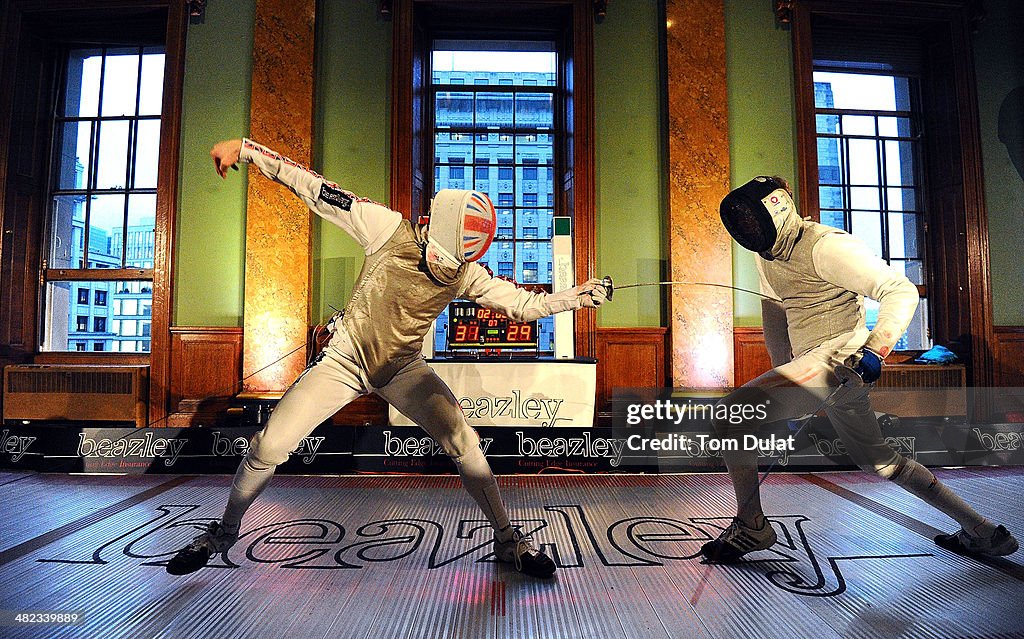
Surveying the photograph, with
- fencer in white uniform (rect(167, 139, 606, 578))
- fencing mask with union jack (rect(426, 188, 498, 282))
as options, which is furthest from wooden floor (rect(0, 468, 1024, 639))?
fencing mask with union jack (rect(426, 188, 498, 282))

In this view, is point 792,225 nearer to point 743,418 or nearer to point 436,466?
point 743,418

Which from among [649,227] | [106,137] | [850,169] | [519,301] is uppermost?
[106,137]

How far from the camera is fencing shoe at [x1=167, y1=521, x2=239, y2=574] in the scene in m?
1.66

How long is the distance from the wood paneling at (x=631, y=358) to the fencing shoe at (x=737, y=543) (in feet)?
8.09

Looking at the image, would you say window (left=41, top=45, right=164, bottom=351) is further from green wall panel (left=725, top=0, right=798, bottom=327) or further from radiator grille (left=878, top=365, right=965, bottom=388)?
radiator grille (left=878, top=365, right=965, bottom=388)

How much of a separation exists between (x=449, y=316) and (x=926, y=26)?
180 inches

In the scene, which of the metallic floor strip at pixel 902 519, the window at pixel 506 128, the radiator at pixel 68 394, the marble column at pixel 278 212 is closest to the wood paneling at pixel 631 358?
the window at pixel 506 128

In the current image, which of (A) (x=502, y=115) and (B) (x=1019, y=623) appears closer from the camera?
(B) (x=1019, y=623)

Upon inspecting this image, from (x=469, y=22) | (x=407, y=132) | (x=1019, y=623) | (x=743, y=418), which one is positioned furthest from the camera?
(x=469, y=22)

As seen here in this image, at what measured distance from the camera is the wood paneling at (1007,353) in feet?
14.1

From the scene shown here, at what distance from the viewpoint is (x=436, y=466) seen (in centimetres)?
325

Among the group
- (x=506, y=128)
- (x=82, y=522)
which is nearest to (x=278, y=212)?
(x=506, y=128)

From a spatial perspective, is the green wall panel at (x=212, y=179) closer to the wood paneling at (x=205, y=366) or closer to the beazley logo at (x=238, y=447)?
the wood paneling at (x=205, y=366)

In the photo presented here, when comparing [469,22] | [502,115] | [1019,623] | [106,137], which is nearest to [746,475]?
[1019,623]
